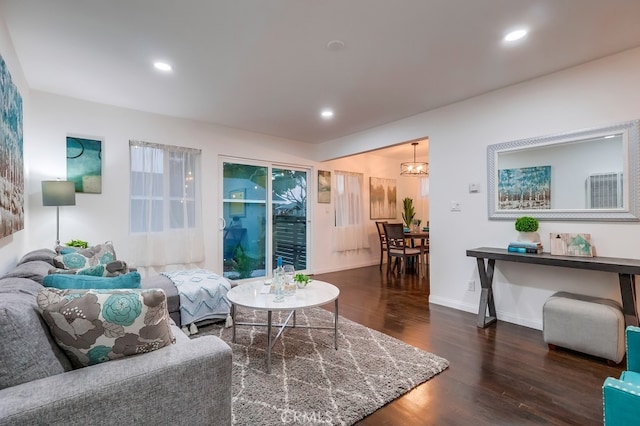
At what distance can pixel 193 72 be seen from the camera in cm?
276

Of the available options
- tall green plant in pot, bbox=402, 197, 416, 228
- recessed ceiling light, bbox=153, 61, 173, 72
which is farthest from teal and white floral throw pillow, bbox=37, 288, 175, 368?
tall green plant in pot, bbox=402, 197, 416, 228

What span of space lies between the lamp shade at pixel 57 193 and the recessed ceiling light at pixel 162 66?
1.54m

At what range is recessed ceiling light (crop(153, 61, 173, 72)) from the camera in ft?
8.52

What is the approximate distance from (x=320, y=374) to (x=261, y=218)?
3305 mm

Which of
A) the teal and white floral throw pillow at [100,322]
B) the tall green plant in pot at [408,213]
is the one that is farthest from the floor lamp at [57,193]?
the tall green plant in pot at [408,213]

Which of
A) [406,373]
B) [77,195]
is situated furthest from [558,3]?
[77,195]

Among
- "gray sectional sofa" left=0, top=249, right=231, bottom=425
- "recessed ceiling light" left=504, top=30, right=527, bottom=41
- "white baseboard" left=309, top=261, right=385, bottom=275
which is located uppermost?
"recessed ceiling light" left=504, top=30, right=527, bottom=41

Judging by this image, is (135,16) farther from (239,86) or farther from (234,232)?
(234,232)

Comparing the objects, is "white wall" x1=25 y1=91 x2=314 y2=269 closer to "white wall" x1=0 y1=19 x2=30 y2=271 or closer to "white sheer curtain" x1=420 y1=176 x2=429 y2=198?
"white wall" x1=0 y1=19 x2=30 y2=271

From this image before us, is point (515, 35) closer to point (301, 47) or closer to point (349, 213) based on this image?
point (301, 47)

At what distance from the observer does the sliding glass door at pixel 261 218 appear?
4.71 metres

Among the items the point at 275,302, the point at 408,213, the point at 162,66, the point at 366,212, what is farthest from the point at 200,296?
the point at 408,213

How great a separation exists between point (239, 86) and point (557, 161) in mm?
3287

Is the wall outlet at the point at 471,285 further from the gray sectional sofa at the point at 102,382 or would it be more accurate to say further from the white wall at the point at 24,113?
the white wall at the point at 24,113
